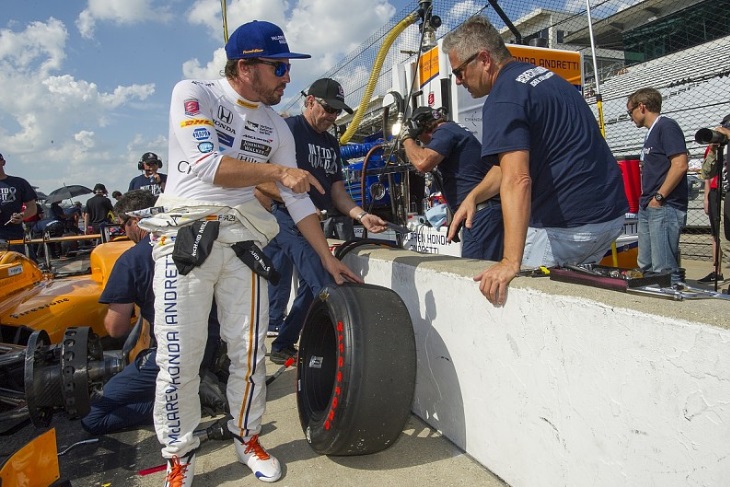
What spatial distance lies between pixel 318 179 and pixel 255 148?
1.28 m

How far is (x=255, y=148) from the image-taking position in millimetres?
2311

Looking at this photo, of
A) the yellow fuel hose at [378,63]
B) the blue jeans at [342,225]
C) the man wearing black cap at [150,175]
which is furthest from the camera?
the yellow fuel hose at [378,63]

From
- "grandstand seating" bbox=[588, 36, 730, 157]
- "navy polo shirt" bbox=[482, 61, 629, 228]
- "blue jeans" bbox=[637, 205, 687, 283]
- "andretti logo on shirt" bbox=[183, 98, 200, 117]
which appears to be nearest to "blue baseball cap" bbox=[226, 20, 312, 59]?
"andretti logo on shirt" bbox=[183, 98, 200, 117]

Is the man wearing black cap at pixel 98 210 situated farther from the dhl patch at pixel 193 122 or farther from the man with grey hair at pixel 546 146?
the man with grey hair at pixel 546 146

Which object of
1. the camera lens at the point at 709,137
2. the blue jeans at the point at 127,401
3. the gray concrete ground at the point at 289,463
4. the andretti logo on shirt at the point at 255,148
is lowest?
the gray concrete ground at the point at 289,463

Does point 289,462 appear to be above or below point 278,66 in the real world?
below

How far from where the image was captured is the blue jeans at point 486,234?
3.13 m

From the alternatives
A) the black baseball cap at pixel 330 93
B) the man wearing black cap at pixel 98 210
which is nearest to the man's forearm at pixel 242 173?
the black baseball cap at pixel 330 93

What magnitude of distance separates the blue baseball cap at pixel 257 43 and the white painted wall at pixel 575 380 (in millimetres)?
1178

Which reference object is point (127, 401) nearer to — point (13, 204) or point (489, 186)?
point (489, 186)

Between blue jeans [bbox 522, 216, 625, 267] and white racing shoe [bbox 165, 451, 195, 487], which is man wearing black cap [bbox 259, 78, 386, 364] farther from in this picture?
white racing shoe [bbox 165, 451, 195, 487]

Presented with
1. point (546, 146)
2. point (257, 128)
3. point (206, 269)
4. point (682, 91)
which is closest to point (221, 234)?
point (206, 269)

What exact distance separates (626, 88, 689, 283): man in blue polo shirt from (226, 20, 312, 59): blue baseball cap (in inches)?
141

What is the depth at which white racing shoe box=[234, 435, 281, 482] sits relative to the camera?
2.23m
